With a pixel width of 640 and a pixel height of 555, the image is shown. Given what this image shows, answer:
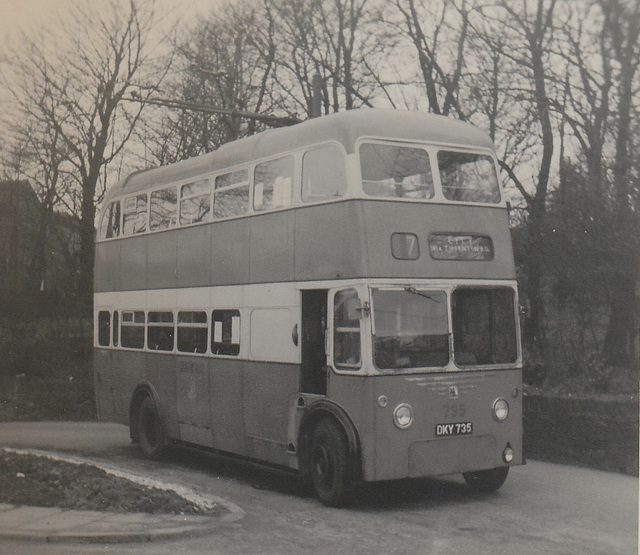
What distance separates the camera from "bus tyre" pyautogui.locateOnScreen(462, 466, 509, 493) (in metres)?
10.8

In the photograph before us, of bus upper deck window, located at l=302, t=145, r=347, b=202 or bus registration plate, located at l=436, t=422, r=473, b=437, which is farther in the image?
bus upper deck window, located at l=302, t=145, r=347, b=202

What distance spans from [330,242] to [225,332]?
2762 millimetres

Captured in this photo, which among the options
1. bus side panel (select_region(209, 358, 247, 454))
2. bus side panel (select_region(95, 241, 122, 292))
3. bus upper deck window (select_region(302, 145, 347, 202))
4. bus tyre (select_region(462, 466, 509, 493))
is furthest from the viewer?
bus side panel (select_region(95, 241, 122, 292))

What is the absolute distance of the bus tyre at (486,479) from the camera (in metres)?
10.8

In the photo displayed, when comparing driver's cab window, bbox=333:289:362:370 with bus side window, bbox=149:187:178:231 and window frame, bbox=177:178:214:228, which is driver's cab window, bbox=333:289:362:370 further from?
bus side window, bbox=149:187:178:231

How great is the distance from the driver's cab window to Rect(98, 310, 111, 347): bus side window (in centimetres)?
682

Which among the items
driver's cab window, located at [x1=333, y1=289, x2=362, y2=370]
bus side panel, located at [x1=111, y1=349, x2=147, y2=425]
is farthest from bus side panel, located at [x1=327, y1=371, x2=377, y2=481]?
bus side panel, located at [x1=111, y1=349, x2=147, y2=425]

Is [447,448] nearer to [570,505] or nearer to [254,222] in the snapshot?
[570,505]

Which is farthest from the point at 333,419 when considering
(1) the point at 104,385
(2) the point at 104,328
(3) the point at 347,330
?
(2) the point at 104,328

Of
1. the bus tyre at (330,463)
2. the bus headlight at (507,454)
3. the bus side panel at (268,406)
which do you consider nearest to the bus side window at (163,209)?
the bus side panel at (268,406)

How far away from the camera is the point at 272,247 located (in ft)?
37.1

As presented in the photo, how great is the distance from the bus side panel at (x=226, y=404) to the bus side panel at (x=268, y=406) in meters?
0.17

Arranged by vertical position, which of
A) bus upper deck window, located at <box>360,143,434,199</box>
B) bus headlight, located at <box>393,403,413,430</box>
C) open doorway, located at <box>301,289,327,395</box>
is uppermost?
bus upper deck window, located at <box>360,143,434,199</box>

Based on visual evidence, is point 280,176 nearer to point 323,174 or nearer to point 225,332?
point 323,174
